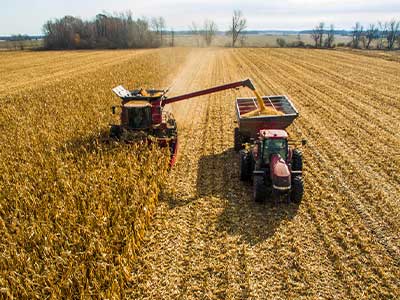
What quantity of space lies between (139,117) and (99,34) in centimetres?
8319

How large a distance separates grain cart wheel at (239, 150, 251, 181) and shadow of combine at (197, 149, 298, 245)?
223 mm

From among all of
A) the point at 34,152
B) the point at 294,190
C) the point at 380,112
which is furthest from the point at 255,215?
the point at 380,112

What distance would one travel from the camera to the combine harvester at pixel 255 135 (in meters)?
8.03

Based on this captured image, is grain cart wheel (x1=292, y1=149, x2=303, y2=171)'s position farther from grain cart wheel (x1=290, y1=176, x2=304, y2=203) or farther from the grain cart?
grain cart wheel (x1=290, y1=176, x2=304, y2=203)

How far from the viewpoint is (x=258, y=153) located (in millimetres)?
8422

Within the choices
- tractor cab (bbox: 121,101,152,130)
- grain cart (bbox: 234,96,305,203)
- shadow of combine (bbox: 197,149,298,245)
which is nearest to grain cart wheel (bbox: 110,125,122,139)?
tractor cab (bbox: 121,101,152,130)

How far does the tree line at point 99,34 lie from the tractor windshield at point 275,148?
3060 inches

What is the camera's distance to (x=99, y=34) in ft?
277

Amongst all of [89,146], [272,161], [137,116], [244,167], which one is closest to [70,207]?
[89,146]

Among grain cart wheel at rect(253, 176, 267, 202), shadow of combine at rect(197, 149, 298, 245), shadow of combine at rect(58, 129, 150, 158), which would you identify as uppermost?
shadow of combine at rect(58, 129, 150, 158)

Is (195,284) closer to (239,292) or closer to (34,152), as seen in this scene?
(239,292)

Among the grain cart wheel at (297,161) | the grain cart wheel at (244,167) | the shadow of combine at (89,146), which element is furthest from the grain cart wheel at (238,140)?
the shadow of combine at (89,146)

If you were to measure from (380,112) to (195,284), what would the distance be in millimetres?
14666

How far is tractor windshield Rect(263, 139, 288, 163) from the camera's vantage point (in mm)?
8145
